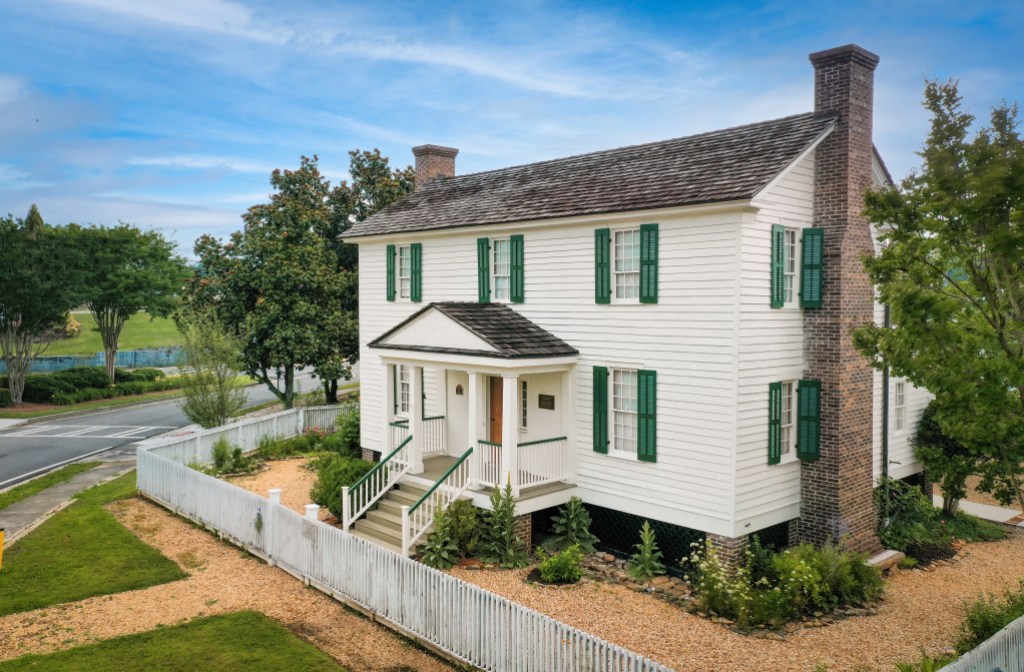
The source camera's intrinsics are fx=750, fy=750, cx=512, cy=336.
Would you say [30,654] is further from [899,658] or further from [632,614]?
[899,658]

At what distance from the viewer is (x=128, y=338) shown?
83438mm

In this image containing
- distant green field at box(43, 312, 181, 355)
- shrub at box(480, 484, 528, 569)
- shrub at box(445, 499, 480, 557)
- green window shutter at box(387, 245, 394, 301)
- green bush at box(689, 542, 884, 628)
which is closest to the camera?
green bush at box(689, 542, 884, 628)

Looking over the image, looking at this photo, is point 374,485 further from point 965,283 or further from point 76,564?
point 965,283

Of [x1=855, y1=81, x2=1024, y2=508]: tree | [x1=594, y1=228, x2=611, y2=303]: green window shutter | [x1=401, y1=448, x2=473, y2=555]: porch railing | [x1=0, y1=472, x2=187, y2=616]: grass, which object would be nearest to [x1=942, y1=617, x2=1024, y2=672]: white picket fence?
[x1=855, y1=81, x2=1024, y2=508]: tree

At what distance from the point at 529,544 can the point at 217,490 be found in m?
7.14

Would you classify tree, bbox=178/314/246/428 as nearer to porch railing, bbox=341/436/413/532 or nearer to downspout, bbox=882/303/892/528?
porch railing, bbox=341/436/413/532

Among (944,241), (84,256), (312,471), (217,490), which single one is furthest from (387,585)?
(84,256)

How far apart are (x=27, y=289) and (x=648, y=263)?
38311 millimetres

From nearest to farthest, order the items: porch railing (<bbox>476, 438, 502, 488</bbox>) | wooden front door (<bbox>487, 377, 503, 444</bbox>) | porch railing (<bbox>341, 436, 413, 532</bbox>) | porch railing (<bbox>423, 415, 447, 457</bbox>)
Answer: porch railing (<bbox>476, 438, 502, 488</bbox>)
porch railing (<bbox>341, 436, 413, 532</bbox>)
wooden front door (<bbox>487, 377, 503, 444</bbox>)
porch railing (<bbox>423, 415, 447, 457</bbox>)

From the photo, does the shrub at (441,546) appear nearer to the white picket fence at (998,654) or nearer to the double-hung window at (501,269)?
the double-hung window at (501,269)

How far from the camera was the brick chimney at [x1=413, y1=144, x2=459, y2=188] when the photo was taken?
24.7m

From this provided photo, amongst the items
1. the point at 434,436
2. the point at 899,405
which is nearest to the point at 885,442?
the point at 899,405

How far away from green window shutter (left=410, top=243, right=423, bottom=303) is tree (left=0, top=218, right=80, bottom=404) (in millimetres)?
30389

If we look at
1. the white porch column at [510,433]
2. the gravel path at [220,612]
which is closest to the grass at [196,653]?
the gravel path at [220,612]
